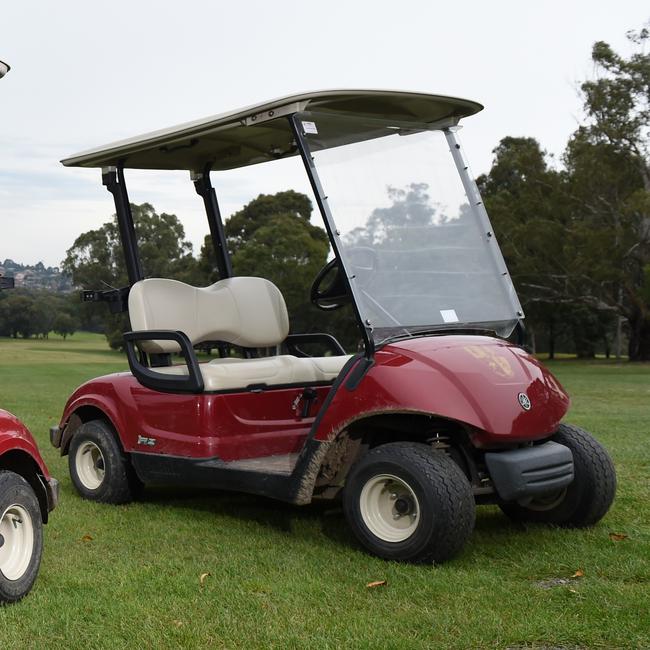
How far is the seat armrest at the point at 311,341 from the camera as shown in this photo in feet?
21.5

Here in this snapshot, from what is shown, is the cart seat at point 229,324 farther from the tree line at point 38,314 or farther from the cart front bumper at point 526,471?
the tree line at point 38,314

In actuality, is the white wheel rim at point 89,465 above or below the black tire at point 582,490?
above

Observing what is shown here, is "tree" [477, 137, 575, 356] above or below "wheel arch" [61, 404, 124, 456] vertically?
above

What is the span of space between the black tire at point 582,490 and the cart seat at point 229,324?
1479mm

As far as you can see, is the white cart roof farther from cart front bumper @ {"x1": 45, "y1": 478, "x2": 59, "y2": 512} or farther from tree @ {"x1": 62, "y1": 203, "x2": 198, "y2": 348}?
tree @ {"x1": 62, "y1": 203, "x2": 198, "y2": 348}

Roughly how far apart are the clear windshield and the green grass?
1.15 meters

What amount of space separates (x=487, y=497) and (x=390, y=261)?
128 centimetres

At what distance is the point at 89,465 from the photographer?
238 inches

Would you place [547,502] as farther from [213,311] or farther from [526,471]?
[213,311]

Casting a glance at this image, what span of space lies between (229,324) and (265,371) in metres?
0.78

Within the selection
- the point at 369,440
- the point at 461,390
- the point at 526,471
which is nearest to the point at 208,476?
the point at 369,440

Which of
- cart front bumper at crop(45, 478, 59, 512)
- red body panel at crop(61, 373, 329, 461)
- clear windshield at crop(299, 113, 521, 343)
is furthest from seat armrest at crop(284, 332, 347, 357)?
cart front bumper at crop(45, 478, 59, 512)

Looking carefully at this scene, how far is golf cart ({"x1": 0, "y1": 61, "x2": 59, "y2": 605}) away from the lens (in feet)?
12.5

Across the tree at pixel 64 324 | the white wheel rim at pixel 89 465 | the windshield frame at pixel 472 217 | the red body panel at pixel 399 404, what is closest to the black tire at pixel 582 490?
the red body panel at pixel 399 404
